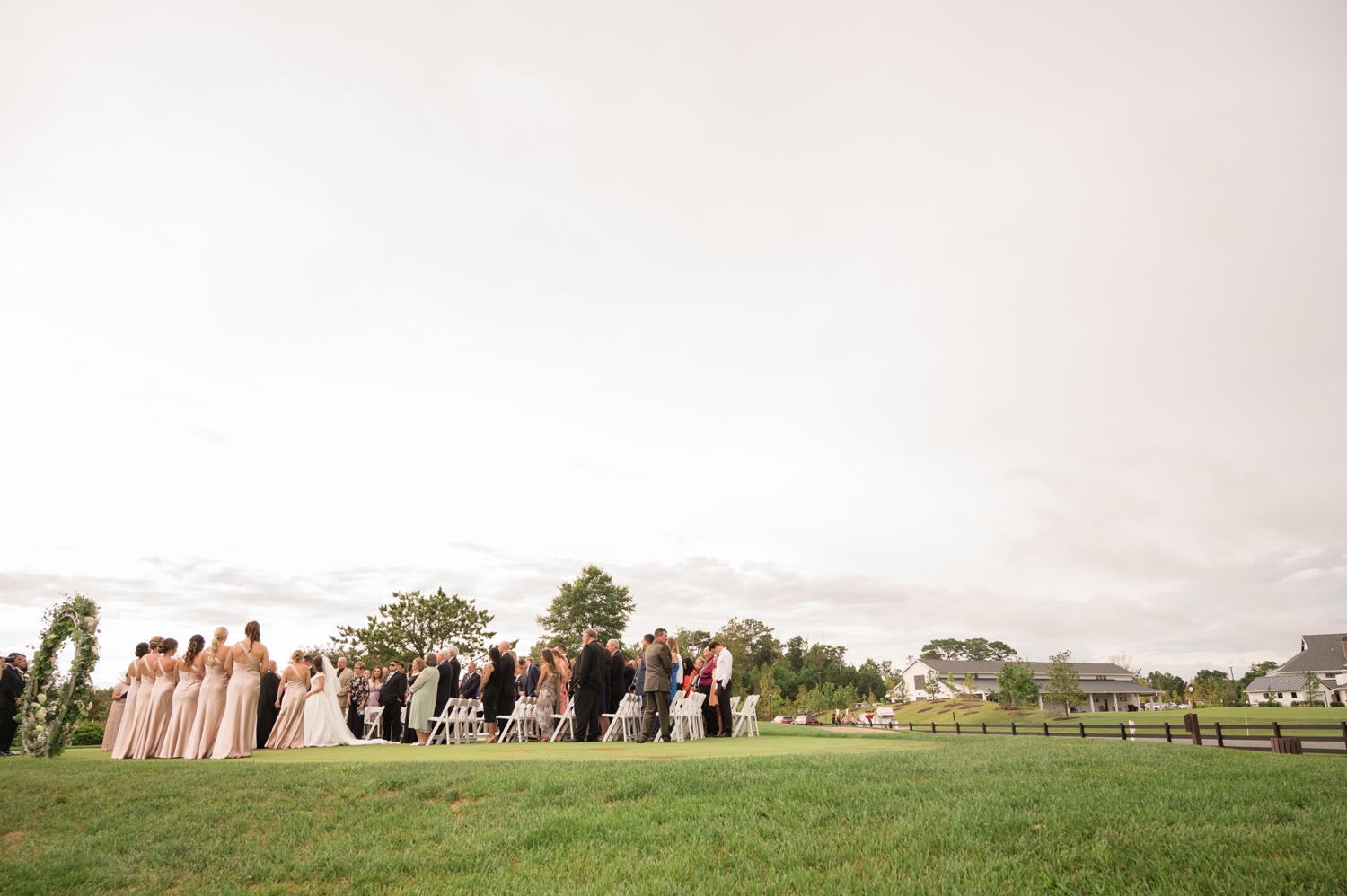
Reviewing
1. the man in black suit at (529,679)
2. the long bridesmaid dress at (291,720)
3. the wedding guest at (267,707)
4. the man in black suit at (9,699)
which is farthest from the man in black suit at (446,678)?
the man in black suit at (9,699)

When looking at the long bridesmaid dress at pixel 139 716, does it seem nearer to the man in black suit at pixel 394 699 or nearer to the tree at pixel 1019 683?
the man in black suit at pixel 394 699

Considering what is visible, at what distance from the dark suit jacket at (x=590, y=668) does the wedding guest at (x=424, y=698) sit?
3.41m

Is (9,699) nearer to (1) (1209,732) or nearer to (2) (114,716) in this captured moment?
(2) (114,716)

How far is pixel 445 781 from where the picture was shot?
8281 mm

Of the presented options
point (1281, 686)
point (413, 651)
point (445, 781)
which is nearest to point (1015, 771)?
point (445, 781)

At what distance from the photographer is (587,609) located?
67.1m

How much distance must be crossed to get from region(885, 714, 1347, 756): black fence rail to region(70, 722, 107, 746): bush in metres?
30.1

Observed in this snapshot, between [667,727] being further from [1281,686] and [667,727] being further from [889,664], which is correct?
[889,664]

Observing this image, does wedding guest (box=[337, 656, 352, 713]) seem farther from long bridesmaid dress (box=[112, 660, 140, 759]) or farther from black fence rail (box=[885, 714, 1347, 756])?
black fence rail (box=[885, 714, 1347, 756])

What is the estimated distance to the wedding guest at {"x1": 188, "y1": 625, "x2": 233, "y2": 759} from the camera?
12.9m

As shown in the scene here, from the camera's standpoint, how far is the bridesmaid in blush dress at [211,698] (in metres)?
12.9

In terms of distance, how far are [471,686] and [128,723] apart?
270 inches

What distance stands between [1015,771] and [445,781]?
6654 mm

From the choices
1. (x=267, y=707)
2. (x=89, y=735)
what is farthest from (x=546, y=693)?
(x=89, y=735)
